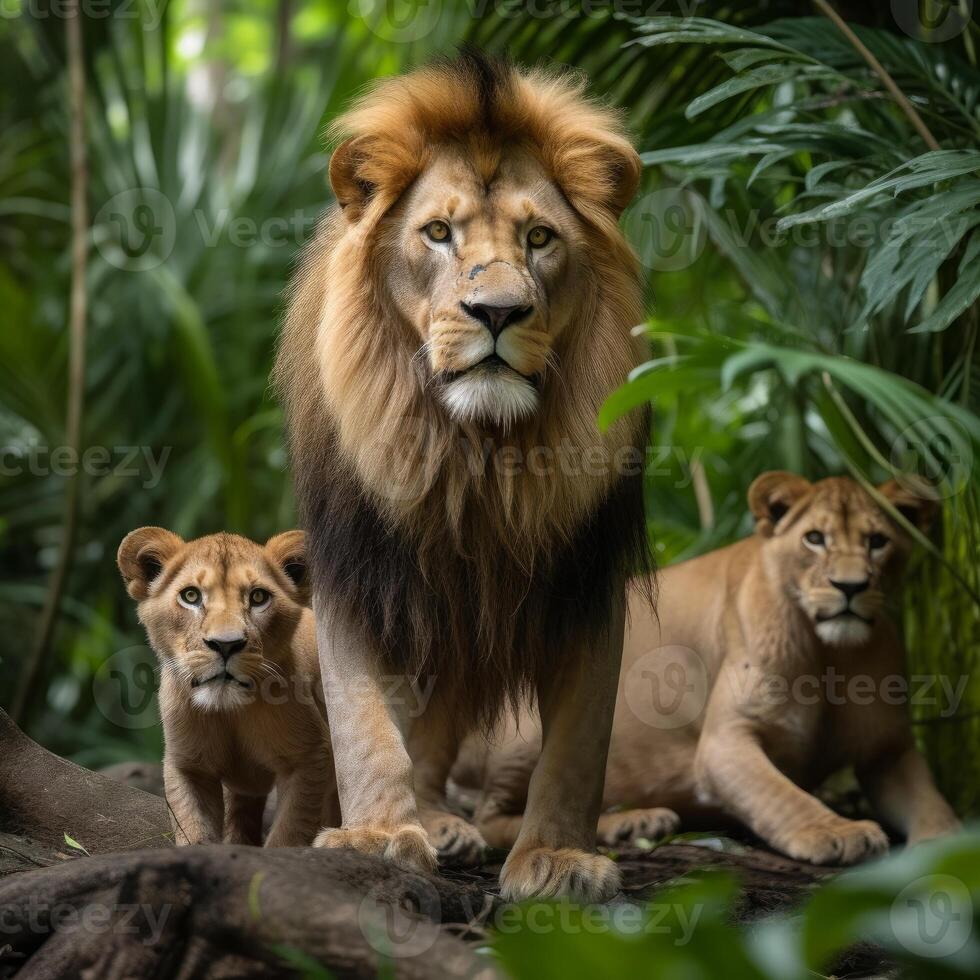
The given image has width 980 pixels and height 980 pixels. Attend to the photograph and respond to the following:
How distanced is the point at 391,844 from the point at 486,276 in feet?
4.03

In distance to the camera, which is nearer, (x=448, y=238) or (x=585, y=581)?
(x=448, y=238)

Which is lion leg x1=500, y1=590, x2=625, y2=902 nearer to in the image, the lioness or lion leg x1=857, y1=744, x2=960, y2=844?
the lioness

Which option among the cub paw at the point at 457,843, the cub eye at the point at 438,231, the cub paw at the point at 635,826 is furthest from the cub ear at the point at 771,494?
the cub eye at the point at 438,231

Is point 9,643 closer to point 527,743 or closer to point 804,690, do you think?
point 527,743

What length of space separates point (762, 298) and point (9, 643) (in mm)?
4677

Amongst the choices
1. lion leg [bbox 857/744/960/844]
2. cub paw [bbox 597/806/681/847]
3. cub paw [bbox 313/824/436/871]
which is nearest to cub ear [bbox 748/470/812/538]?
lion leg [bbox 857/744/960/844]

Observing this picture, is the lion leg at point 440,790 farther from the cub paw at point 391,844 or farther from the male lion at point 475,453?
the cub paw at point 391,844

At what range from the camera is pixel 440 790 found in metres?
4.08

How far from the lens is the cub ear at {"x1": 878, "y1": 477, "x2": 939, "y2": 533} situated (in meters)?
4.39

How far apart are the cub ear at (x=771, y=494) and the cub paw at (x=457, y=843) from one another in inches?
57.6

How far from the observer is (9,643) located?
771 centimetres

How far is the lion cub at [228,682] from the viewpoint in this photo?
327cm

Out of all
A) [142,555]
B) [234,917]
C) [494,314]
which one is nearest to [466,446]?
[494,314]

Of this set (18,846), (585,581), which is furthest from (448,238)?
(18,846)
